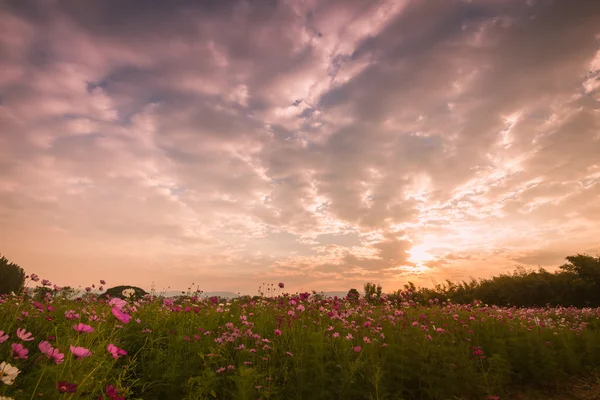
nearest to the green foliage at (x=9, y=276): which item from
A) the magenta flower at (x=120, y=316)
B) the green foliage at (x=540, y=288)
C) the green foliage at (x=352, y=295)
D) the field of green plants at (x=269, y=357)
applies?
the field of green plants at (x=269, y=357)

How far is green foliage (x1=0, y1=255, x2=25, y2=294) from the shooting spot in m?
11.8

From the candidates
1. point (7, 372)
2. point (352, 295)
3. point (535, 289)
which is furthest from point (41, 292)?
point (535, 289)

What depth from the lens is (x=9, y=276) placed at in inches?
481

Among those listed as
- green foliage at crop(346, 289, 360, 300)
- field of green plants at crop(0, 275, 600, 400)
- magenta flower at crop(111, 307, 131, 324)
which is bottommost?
field of green plants at crop(0, 275, 600, 400)

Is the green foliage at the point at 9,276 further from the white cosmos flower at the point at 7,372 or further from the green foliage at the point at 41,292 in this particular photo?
the white cosmos flower at the point at 7,372

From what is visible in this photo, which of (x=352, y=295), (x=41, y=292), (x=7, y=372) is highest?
(x=352, y=295)

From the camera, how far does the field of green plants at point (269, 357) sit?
4.13m

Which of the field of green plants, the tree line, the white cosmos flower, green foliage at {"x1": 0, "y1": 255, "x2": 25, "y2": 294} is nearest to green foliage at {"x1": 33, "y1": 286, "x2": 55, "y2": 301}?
the field of green plants

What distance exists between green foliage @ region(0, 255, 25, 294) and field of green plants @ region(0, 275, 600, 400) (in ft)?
19.3

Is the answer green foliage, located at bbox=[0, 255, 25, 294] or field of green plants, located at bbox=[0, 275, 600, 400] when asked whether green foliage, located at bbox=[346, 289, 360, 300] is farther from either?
green foliage, located at bbox=[0, 255, 25, 294]

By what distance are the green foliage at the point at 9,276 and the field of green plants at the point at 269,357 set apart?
5873 millimetres

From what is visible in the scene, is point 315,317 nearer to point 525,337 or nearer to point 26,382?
point 525,337

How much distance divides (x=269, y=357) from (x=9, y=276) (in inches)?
459

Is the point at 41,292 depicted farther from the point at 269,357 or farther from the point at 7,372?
the point at 7,372
